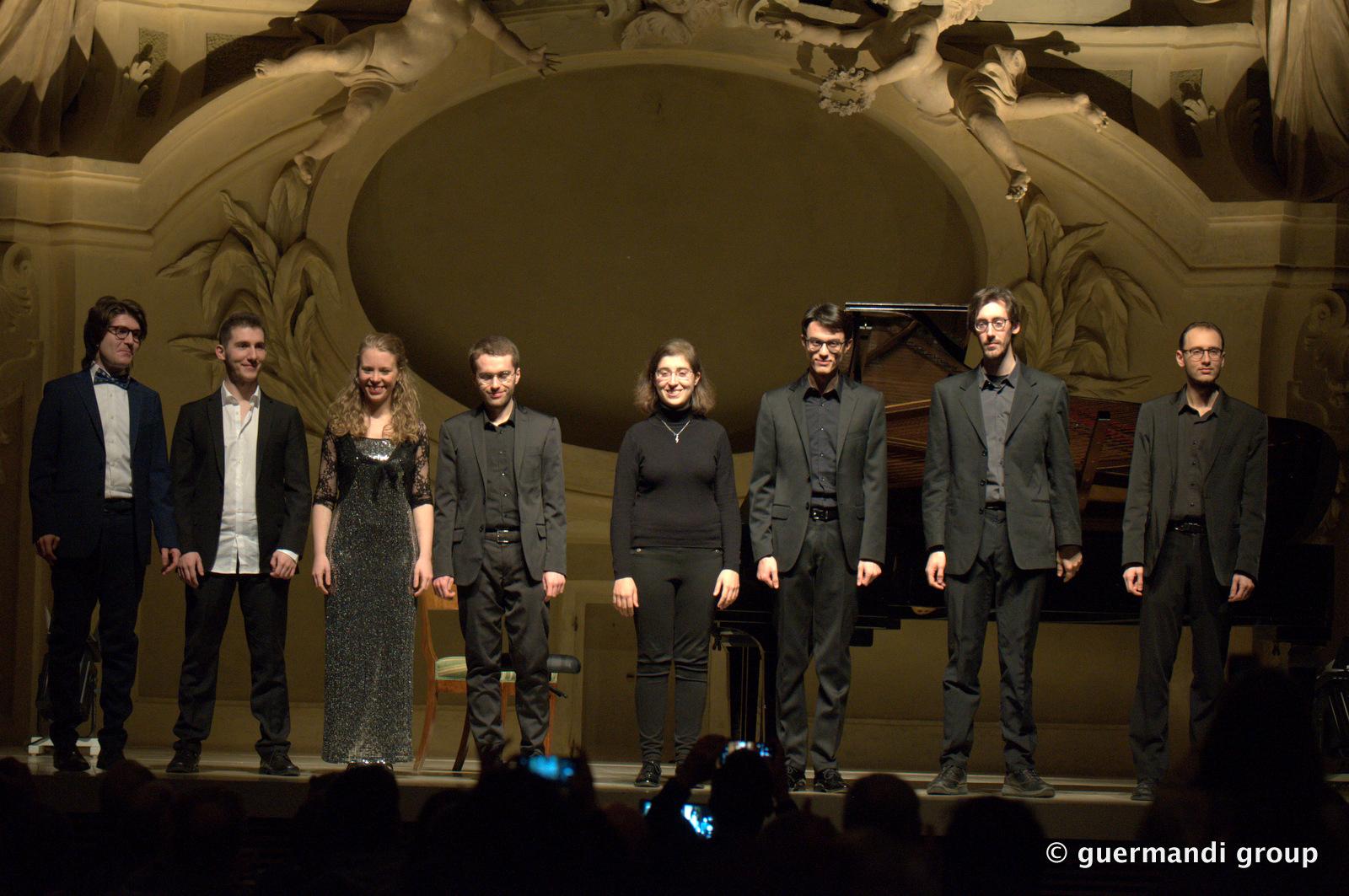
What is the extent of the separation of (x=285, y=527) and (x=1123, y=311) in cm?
446

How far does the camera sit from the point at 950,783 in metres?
4.13

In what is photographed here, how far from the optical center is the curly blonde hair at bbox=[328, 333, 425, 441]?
4.48 m

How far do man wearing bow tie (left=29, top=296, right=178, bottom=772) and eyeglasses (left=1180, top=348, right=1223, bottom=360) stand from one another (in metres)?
3.02

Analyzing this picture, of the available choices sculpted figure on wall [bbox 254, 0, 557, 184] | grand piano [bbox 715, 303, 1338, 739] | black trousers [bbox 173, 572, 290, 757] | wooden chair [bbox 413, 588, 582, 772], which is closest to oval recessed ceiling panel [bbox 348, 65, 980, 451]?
sculpted figure on wall [bbox 254, 0, 557, 184]

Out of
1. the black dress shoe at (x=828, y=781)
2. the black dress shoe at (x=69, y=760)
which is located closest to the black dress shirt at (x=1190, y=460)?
the black dress shoe at (x=828, y=781)

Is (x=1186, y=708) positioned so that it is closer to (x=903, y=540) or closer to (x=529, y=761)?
(x=903, y=540)

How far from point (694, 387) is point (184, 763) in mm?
1831

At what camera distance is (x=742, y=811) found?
2.40 meters

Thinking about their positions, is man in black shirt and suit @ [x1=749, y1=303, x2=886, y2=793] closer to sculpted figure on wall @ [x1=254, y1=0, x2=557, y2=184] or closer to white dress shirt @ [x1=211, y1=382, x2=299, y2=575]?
white dress shirt @ [x1=211, y1=382, x2=299, y2=575]

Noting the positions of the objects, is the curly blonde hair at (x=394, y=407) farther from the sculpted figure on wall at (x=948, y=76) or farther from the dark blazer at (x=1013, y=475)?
the sculpted figure on wall at (x=948, y=76)

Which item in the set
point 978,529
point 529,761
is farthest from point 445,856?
point 978,529

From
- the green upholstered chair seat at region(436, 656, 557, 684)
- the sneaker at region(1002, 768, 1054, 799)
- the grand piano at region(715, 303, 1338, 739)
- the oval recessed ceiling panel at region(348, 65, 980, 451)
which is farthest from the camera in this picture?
the oval recessed ceiling panel at region(348, 65, 980, 451)

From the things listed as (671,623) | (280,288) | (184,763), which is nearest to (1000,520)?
(671,623)

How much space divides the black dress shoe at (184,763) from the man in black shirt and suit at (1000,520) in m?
2.11
